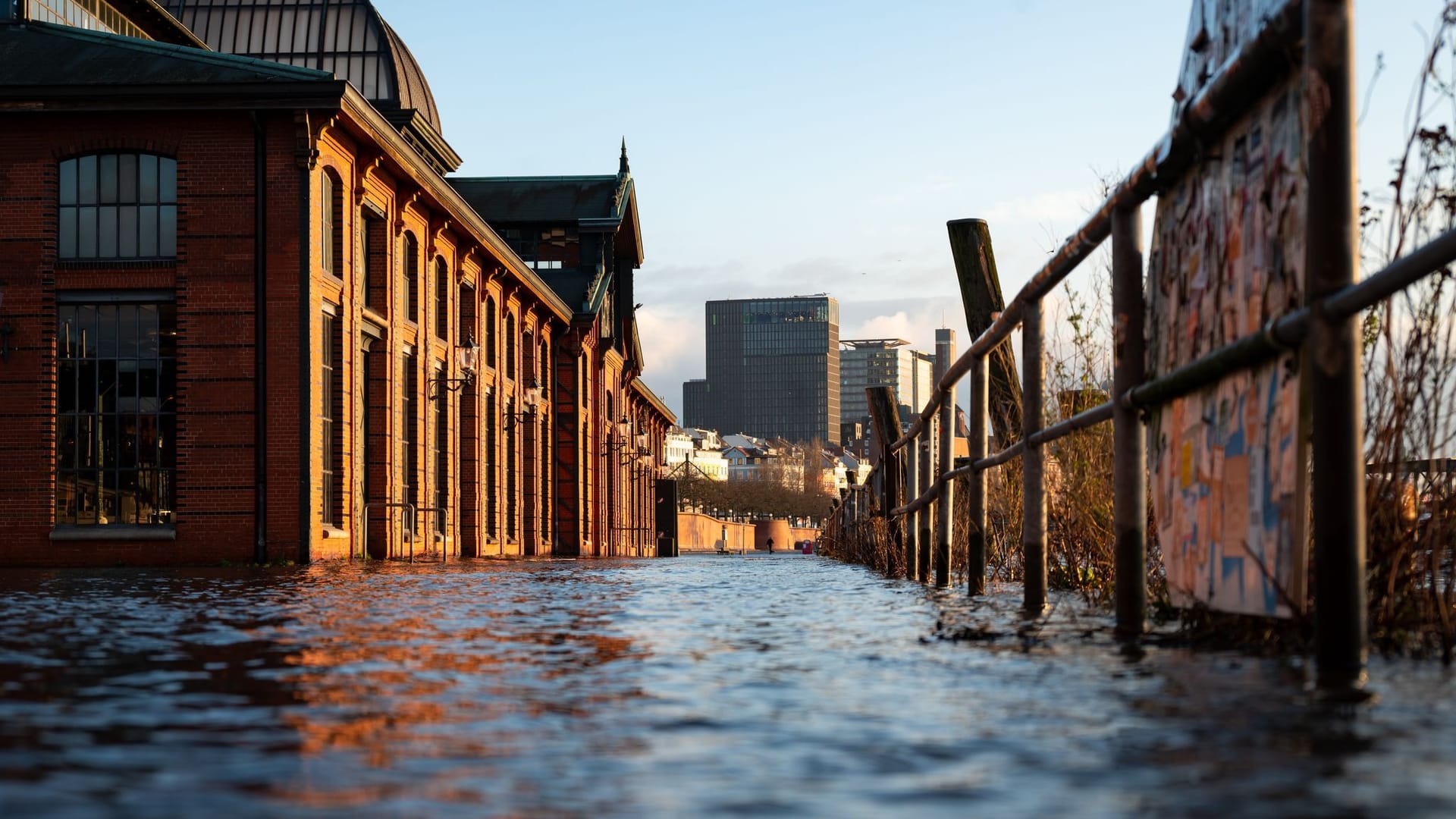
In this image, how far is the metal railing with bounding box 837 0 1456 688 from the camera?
3.34 metres

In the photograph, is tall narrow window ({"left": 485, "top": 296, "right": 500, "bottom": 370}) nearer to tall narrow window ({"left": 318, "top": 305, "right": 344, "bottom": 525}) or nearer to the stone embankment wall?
tall narrow window ({"left": 318, "top": 305, "right": 344, "bottom": 525})

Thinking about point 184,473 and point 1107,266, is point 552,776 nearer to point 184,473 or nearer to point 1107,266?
point 1107,266

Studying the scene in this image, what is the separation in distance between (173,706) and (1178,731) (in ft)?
6.35

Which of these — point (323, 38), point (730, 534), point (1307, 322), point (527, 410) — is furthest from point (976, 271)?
point (730, 534)

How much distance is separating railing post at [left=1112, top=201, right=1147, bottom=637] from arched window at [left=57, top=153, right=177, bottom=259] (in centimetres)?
1849

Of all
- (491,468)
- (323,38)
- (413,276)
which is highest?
(323,38)

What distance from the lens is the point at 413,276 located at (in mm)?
27500

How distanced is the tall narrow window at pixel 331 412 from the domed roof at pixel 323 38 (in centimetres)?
1510

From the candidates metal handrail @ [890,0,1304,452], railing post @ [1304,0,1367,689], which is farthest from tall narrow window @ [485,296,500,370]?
railing post @ [1304,0,1367,689]

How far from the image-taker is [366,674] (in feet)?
13.6

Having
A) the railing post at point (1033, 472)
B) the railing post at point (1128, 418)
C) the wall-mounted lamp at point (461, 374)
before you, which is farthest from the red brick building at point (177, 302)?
the railing post at point (1128, 418)

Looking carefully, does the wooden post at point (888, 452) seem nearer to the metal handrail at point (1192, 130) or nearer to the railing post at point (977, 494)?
the railing post at point (977, 494)

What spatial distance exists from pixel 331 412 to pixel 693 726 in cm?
2044

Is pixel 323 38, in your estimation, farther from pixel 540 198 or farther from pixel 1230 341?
pixel 1230 341
